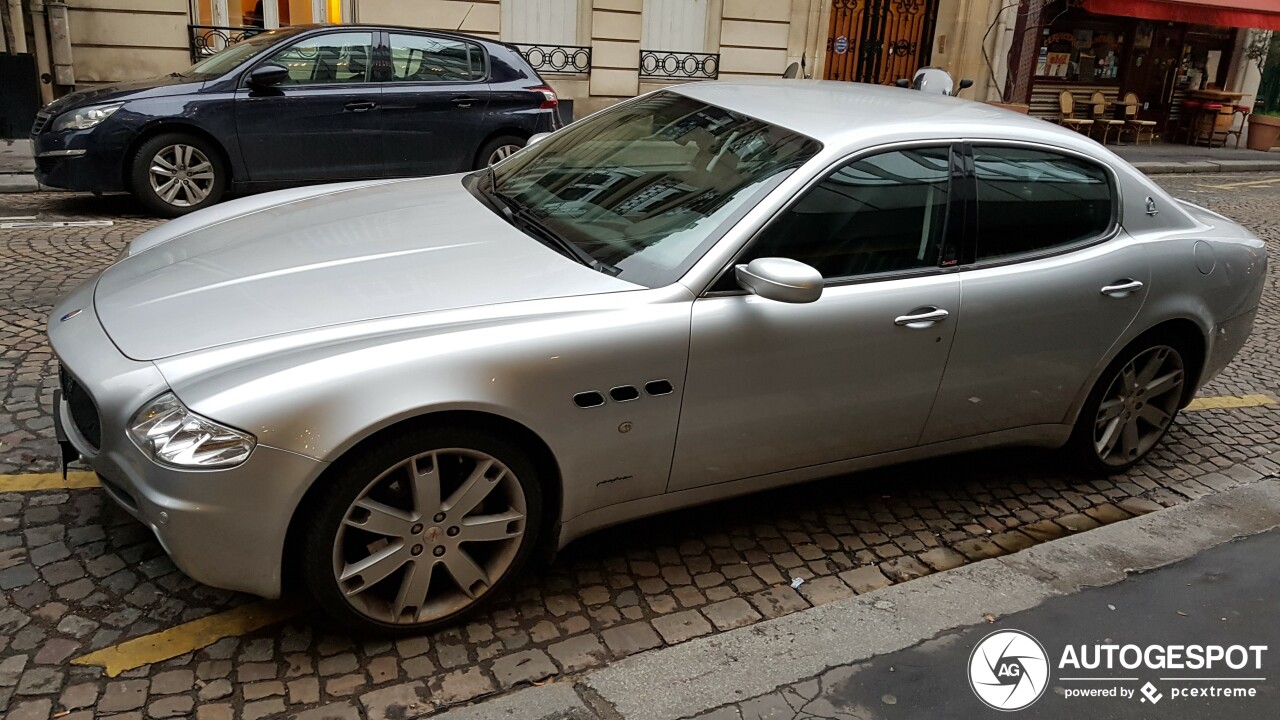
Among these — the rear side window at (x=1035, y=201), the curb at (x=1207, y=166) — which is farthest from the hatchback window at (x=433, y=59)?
the curb at (x=1207, y=166)

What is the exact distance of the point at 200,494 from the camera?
265cm

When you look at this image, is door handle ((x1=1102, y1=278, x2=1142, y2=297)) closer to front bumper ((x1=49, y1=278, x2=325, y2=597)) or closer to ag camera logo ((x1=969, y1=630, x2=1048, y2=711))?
ag camera logo ((x1=969, y1=630, x2=1048, y2=711))

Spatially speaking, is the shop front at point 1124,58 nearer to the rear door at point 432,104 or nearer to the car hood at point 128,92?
the rear door at point 432,104

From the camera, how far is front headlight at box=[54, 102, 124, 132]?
7703 mm

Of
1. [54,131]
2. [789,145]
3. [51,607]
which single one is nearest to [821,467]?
[789,145]

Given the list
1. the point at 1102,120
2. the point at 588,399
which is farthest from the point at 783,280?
the point at 1102,120

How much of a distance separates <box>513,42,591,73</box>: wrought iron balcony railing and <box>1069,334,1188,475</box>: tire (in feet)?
37.0

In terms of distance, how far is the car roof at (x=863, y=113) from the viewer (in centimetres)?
372

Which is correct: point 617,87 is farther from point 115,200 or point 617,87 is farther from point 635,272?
point 635,272

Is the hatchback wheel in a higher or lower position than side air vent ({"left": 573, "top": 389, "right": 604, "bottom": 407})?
lower

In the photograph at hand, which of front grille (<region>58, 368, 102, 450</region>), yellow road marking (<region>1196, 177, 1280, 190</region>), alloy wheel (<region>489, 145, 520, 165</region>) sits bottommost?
yellow road marking (<region>1196, 177, 1280, 190</region>)

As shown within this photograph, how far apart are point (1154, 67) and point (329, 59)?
16869 mm

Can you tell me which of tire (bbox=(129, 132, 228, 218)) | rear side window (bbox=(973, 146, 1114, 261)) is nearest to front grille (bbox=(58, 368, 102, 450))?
rear side window (bbox=(973, 146, 1114, 261))

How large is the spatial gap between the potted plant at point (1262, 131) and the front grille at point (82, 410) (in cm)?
2205
